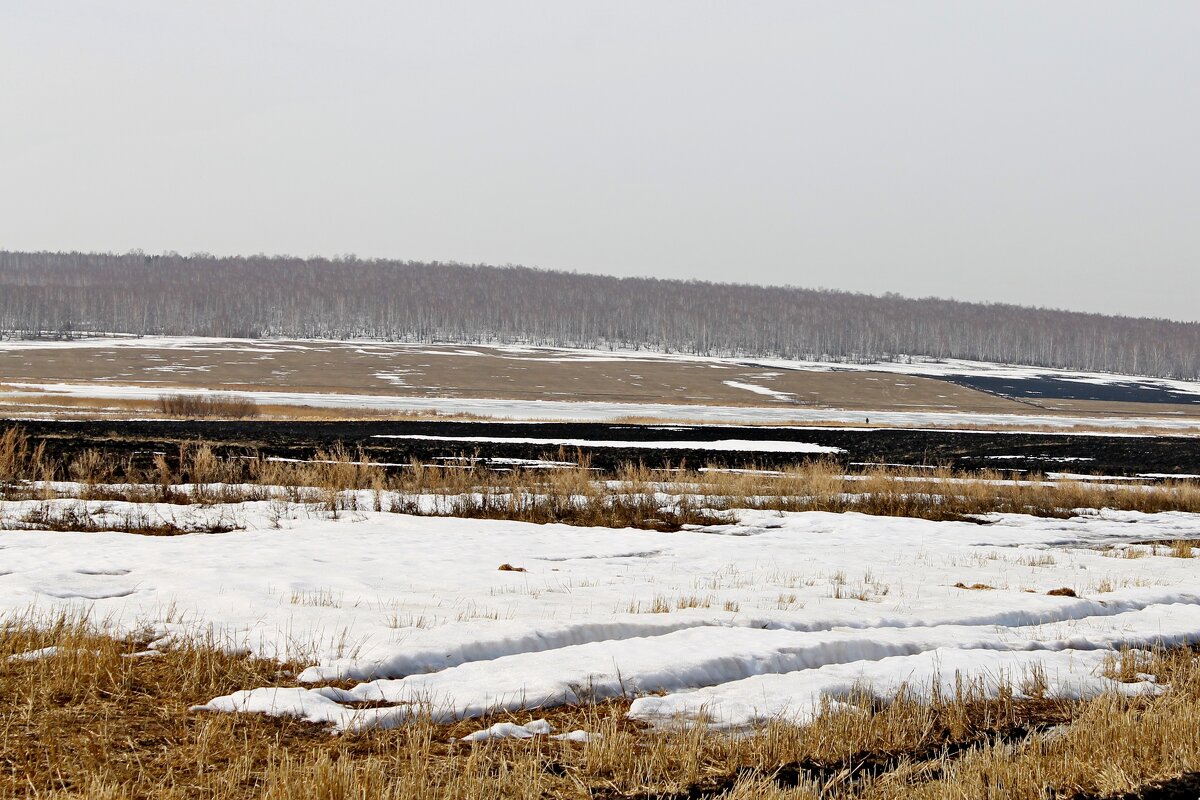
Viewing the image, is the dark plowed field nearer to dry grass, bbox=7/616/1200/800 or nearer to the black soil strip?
dry grass, bbox=7/616/1200/800

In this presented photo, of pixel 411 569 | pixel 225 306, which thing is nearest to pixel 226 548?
pixel 411 569

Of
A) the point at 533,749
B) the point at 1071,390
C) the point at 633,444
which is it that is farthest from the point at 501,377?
the point at 533,749

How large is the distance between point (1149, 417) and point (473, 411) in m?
56.5

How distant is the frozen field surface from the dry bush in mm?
35645

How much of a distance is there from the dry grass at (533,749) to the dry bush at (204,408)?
46.2 meters

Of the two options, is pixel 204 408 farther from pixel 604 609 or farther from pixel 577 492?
pixel 604 609

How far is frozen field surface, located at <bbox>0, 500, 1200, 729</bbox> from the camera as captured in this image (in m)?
7.34

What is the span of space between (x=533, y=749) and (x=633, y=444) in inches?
1284

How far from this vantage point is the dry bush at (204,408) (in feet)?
169

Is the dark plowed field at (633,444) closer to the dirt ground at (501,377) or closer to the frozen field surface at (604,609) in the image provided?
the frozen field surface at (604,609)

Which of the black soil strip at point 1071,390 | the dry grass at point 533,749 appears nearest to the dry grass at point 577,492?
the dry grass at point 533,749

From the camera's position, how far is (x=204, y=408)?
172ft

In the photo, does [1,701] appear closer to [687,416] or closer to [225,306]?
[687,416]

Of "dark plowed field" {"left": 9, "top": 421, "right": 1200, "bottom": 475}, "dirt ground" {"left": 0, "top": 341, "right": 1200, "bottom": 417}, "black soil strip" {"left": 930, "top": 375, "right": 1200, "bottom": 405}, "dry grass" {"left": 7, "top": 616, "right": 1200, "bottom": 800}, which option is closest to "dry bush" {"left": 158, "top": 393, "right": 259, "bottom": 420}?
"dark plowed field" {"left": 9, "top": 421, "right": 1200, "bottom": 475}
